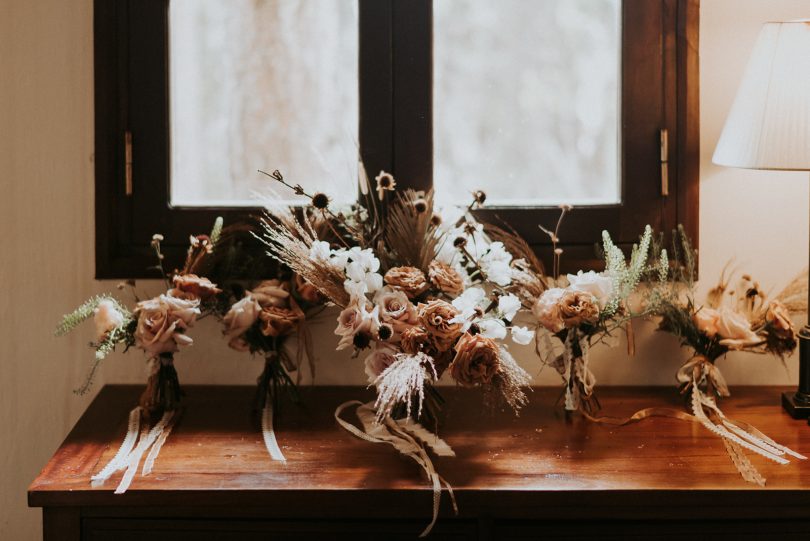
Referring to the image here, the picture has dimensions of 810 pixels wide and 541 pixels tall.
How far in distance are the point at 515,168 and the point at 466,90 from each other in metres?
0.20

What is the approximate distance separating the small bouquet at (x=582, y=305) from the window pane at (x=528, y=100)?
21cm

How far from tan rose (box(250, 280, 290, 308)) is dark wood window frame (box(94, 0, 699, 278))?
0.21 metres

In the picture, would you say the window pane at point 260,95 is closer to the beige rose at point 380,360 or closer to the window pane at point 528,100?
the window pane at point 528,100

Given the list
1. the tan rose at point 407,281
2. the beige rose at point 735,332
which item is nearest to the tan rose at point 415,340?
the tan rose at point 407,281

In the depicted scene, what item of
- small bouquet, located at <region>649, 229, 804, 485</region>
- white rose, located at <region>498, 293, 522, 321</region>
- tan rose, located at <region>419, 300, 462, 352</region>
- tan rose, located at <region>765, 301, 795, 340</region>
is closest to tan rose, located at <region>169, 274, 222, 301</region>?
tan rose, located at <region>419, 300, 462, 352</region>

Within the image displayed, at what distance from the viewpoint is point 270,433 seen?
1797 mm

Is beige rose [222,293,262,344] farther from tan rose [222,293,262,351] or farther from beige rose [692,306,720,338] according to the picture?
beige rose [692,306,720,338]

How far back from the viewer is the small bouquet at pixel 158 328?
1830mm

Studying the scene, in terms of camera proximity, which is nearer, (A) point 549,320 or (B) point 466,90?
(A) point 549,320

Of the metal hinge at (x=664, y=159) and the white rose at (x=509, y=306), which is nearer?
the white rose at (x=509, y=306)

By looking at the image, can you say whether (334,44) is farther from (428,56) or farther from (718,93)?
(718,93)

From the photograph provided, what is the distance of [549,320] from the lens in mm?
1841

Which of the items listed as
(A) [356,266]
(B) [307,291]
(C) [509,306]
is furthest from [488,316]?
(B) [307,291]
